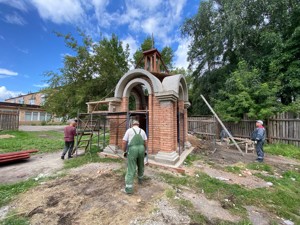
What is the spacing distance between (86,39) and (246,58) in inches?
638

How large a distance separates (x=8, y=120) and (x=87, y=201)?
16.9m

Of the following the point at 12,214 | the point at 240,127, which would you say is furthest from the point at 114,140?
the point at 240,127

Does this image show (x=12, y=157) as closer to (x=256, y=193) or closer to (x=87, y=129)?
(x=87, y=129)

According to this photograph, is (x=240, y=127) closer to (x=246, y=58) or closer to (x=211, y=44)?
(x=246, y=58)

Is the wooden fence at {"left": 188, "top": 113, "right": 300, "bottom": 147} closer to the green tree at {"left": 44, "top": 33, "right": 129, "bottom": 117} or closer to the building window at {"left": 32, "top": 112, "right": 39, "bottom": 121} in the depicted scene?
the green tree at {"left": 44, "top": 33, "right": 129, "bottom": 117}

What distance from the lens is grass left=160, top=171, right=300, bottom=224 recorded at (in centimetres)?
344

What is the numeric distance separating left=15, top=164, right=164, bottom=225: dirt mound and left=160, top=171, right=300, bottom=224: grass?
111 cm

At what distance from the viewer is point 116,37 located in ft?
65.9

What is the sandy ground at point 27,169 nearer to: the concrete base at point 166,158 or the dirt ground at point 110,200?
the dirt ground at point 110,200

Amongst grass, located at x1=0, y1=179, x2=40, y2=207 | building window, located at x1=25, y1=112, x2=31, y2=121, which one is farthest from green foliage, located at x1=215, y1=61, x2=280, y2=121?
building window, located at x1=25, y1=112, x2=31, y2=121

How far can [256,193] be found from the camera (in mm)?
4070

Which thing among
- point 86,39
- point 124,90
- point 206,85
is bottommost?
point 124,90

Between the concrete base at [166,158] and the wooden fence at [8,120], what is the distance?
16.7 m

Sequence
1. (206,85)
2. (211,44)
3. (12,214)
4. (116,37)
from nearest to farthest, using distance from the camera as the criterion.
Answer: (12,214) → (211,44) → (206,85) → (116,37)
